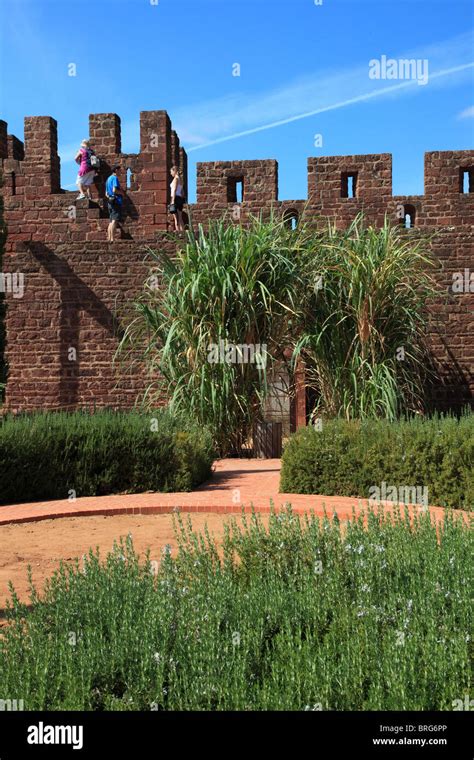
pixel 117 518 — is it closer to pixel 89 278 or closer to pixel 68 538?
pixel 68 538

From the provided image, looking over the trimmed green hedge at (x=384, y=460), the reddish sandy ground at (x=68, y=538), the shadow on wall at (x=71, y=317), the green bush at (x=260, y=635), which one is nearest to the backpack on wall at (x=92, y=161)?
the shadow on wall at (x=71, y=317)

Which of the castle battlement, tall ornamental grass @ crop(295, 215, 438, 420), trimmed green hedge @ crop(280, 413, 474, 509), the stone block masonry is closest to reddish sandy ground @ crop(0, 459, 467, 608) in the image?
trimmed green hedge @ crop(280, 413, 474, 509)

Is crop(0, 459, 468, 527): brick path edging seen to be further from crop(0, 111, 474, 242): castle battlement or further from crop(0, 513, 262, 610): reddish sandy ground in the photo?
crop(0, 111, 474, 242): castle battlement

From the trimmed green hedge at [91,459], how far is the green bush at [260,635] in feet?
12.0

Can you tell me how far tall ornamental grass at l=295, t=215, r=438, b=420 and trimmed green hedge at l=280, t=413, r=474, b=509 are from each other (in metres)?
2.48

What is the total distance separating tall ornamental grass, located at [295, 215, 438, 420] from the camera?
34.6ft

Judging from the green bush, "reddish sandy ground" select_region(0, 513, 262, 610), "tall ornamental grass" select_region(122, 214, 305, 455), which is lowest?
"reddish sandy ground" select_region(0, 513, 262, 610)

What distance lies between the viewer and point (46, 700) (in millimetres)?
2824

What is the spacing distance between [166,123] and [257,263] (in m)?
5.43

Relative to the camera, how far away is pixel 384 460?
7.51 m

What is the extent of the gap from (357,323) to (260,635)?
805cm

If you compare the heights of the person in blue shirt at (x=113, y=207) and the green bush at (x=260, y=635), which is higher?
the person in blue shirt at (x=113, y=207)

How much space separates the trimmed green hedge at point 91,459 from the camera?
7.74 meters

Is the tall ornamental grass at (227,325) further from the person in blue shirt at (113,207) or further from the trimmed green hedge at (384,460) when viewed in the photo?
the person in blue shirt at (113,207)
